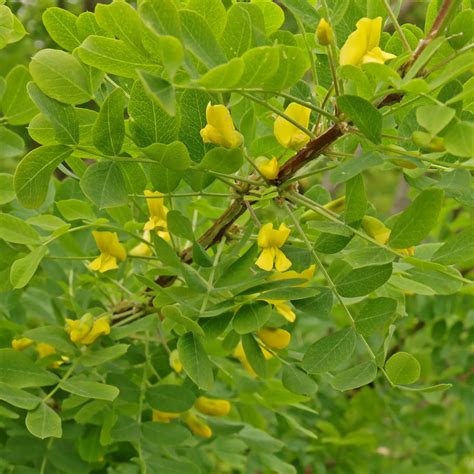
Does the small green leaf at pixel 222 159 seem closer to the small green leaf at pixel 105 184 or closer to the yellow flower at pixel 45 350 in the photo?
the small green leaf at pixel 105 184

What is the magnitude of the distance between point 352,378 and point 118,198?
0.24 meters

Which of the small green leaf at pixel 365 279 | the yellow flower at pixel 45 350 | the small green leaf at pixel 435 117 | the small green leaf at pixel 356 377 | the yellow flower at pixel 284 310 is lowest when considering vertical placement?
the yellow flower at pixel 45 350

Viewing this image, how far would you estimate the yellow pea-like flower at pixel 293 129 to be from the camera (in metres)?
0.59

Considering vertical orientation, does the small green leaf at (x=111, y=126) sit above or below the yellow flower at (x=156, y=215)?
above

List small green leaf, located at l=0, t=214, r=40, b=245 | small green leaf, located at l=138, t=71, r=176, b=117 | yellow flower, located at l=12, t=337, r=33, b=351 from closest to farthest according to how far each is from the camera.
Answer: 1. small green leaf, located at l=138, t=71, r=176, b=117
2. small green leaf, located at l=0, t=214, r=40, b=245
3. yellow flower, located at l=12, t=337, r=33, b=351

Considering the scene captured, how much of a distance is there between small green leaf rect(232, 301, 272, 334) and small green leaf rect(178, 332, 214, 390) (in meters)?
0.04

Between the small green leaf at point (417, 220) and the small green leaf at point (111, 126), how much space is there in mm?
228

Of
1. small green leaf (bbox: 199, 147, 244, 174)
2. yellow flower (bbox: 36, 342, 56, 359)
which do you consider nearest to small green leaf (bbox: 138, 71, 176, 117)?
small green leaf (bbox: 199, 147, 244, 174)

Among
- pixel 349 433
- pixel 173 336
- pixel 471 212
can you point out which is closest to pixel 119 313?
pixel 173 336

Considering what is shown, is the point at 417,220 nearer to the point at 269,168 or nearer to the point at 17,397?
the point at 269,168

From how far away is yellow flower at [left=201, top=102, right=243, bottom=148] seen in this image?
21.8 inches

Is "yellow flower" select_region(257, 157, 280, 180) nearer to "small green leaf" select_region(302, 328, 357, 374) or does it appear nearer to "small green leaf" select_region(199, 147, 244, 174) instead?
"small green leaf" select_region(199, 147, 244, 174)

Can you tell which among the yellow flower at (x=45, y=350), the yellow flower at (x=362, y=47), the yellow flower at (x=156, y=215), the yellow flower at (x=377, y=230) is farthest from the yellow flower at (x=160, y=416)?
the yellow flower at (x=362, y=47)

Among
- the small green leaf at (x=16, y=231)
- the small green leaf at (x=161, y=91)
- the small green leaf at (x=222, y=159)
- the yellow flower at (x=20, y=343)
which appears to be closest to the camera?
the small green leaf at (x=161, y=91)
